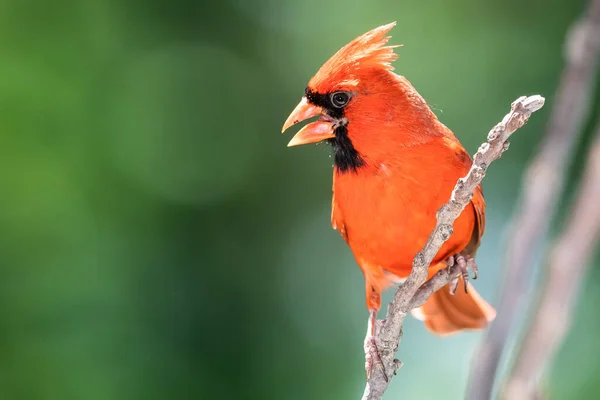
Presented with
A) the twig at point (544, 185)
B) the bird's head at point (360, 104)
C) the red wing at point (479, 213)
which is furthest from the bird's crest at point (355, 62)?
the twig at point (544, 185)

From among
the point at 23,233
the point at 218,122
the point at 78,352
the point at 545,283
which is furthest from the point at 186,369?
the point at 545,283

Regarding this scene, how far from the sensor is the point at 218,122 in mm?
3971

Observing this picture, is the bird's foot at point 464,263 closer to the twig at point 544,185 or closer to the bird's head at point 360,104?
the bird's head at point 360,104

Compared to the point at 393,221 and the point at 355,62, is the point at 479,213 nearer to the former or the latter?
the point at 393,221

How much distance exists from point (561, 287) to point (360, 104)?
1.30 meters

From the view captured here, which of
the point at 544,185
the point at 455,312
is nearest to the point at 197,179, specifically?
the point at 455,312

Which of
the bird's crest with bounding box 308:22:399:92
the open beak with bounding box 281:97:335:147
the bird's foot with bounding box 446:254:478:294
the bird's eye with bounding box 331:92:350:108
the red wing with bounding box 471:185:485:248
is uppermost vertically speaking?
the bird's crest with bounding box 308:22:399:92

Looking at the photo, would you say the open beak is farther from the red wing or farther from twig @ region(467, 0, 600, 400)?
twig @ region(467, 0, 600, 400)

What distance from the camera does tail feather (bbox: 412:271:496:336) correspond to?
2.42 meters

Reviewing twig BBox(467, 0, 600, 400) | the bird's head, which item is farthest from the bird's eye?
twig BBox(467, 0, 600, 400)

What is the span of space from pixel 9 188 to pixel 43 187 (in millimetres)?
168

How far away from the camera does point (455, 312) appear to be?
2445 mm

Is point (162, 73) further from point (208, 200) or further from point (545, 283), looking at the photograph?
point (545, 283)

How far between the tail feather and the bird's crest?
819 mm
